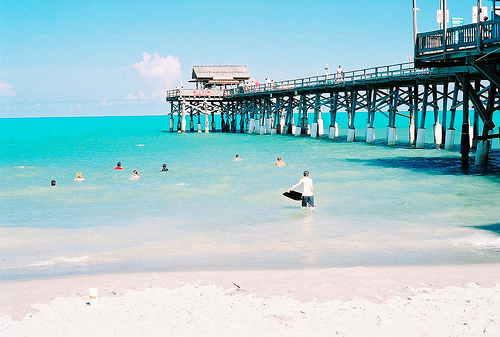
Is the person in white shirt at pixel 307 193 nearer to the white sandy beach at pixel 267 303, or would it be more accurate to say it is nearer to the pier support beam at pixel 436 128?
the white sandy beach at pixel 267 303

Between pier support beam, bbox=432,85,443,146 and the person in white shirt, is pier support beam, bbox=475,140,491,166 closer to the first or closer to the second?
the person in white shirt

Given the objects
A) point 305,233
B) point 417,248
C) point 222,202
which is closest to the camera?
point 417,248

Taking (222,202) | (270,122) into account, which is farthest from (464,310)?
(270,122)

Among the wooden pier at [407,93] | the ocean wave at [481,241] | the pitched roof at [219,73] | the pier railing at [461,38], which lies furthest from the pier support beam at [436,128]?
the pitched roof at [219,73]

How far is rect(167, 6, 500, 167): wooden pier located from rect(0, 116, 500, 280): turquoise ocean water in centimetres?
318

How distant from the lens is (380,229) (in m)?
13.4

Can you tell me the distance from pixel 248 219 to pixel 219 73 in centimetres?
5732

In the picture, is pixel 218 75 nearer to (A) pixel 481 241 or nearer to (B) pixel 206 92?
(B) pixel 206 92

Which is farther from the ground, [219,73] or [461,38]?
[219,73]

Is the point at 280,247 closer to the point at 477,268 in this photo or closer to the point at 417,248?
the point at 417,248

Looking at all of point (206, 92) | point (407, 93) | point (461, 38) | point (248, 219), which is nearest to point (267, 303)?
point (248, 219)

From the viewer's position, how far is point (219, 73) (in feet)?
232

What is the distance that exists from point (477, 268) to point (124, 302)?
5.85 metres

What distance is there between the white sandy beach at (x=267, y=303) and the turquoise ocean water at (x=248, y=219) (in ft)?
3.24
